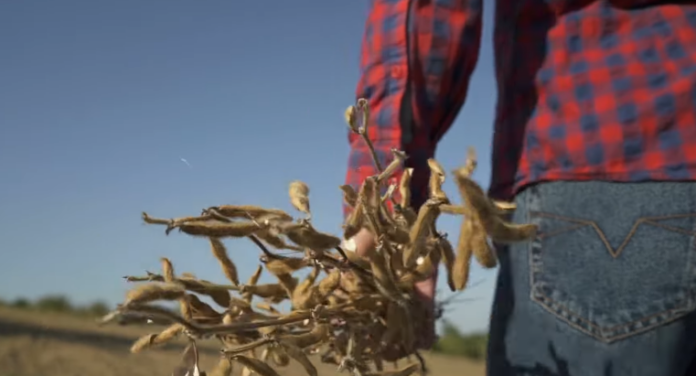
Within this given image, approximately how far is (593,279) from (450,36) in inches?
14.0

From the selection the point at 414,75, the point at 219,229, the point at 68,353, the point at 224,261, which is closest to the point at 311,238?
the point at 219,229

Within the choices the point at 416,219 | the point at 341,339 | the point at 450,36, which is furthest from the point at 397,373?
the point at 450,36

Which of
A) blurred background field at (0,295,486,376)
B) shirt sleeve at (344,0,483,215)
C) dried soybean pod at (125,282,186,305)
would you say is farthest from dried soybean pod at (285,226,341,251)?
blurred background field at (0,295,486,376)

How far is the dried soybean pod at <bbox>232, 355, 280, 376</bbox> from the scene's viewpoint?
730mm

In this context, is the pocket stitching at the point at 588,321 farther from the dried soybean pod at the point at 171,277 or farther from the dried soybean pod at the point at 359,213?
the dried soybean pod at the point at 171,277

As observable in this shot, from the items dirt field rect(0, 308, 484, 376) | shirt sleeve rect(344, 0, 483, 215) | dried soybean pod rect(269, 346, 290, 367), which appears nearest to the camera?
dried soybean pod rect(269, 346, 290, 367)

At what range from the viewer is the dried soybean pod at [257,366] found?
28.8 inches

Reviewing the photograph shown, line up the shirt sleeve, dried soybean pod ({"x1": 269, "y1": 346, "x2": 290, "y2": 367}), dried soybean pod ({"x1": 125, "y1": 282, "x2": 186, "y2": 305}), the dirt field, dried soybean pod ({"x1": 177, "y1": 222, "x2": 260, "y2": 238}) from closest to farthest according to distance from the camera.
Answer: dried soybean pod ({"x1": 125, "y1": 282, "x2": 186, "y2": 305}) < dried soybean pod ({"x1": 177, "y1": 222, "x2": 260, "y2": 238}) < dried soybean pod ({"x1": 269, "y1": 346, "x2": 290, "y2": 367}) < the shirt sleeve < the dirt field

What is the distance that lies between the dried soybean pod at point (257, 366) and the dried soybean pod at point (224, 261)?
109 mm

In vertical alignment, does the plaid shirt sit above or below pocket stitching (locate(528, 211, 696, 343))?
above

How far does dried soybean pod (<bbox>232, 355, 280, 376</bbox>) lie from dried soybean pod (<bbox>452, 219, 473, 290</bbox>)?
0.70 ft

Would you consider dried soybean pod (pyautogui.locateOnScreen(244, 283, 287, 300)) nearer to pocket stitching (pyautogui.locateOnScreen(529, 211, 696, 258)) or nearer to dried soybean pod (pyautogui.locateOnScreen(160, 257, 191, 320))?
dried soybean pod (pyautogui.locateOnScreen(160, 257, 191, 320))

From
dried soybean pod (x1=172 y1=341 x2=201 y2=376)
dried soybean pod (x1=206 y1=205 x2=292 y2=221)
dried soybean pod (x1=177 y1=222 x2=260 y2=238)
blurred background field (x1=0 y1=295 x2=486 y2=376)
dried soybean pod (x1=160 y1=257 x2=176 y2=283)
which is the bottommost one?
blurred background field (x1=0 y1=295 x2=486 y2=376)

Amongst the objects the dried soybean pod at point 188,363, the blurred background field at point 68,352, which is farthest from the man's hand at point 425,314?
the blurred background field at point 68,352
